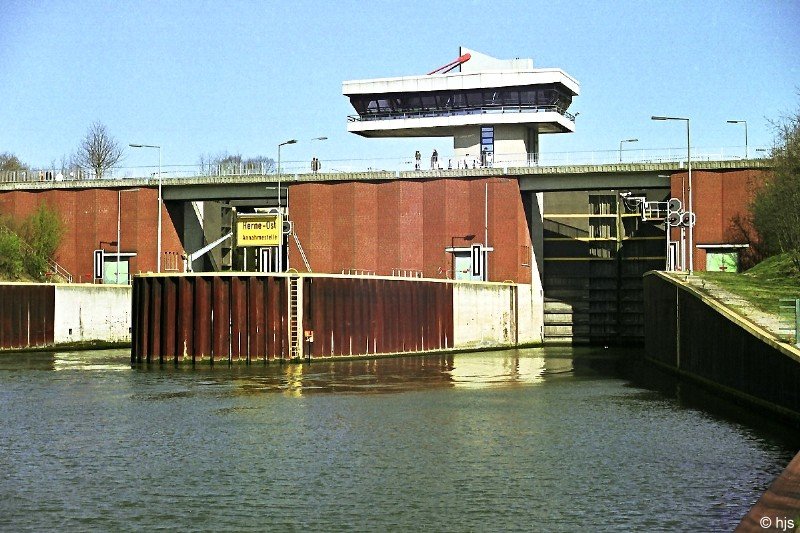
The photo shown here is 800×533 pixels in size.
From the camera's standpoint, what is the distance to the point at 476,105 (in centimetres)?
9044

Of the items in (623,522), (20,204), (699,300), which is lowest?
(623,522)

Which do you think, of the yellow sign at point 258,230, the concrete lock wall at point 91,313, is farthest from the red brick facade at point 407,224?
the yellow sign at point 258,230

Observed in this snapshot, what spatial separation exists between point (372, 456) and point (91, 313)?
1893 inches

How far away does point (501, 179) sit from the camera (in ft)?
253

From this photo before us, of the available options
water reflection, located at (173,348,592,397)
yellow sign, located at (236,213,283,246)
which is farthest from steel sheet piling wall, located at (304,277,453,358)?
yellow sign, located at (236,213,283,246)

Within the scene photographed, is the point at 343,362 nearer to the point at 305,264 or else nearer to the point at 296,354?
the point at 296,354

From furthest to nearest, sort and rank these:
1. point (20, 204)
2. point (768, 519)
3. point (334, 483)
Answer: point (20, 204), point (334, 483), point (768, 519)

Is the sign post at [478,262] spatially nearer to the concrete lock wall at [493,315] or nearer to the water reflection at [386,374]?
the concrete lock wall at [493,315]

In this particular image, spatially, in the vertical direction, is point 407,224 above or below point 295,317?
above

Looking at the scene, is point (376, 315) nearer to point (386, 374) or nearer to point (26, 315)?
point (386, 374)

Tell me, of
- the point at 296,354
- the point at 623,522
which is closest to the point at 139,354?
the point at 296,354

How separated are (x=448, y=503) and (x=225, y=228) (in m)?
68.0

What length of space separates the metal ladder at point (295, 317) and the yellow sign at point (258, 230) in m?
6.85

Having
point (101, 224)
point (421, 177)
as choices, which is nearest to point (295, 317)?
point (421, 177)
